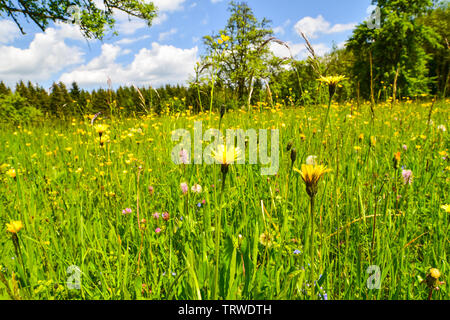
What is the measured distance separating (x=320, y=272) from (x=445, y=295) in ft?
1.26

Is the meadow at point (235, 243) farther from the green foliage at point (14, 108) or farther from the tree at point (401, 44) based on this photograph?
the tree at point (401, 44)

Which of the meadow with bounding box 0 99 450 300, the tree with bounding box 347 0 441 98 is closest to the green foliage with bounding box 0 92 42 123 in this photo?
the meadow with bounding box 0 99 450 300

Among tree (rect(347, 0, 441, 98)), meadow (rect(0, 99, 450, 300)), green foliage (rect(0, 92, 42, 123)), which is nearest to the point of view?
meadow (rect(0, 99, 450, 300))

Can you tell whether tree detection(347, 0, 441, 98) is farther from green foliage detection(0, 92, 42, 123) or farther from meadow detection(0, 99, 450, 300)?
meadow detection(0, 99, 450, 300)

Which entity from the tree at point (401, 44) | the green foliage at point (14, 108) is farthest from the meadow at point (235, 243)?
the tree at point (401, 44)

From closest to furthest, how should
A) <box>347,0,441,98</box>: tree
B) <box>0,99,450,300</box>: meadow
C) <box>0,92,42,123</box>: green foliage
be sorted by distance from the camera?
1. <box>0,99,450,300</box>: meadow
2. <box>0,92,42,123</box>: green foliage
3. <box>347,0,441,98</box>: tree

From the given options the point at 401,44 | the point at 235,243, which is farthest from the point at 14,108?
the point at 401,44

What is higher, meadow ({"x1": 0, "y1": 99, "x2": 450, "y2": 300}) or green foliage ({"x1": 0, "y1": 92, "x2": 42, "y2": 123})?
green foliage ({"x1": 0, "y1": 92, "x2": 42, "y2": 123})

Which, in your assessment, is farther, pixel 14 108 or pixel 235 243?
pixel 14 108

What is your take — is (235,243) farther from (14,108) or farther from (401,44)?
(401,44)

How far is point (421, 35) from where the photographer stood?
1997 cm

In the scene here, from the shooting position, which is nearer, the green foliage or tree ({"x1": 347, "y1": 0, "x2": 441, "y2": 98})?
the green foliage
